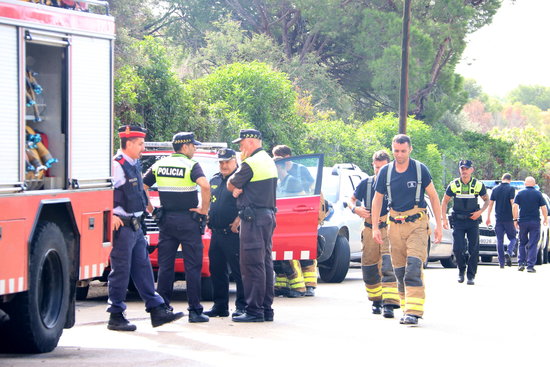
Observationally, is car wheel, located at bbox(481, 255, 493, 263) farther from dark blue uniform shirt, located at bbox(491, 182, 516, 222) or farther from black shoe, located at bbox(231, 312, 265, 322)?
black shoe, located at bbox(231, 312, 265, 322)

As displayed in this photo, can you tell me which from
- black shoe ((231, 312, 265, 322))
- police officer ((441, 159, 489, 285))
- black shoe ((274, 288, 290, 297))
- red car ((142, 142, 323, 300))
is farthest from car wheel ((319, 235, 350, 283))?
black shoe ((231, 312, 265, 322))

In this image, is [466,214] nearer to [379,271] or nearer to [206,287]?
[379,271]

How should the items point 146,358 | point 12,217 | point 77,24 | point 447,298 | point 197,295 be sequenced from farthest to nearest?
Answer: 1. point 447,298
2. point 197,295
3. point 77,24
4. point 146,358
5. point 12,217

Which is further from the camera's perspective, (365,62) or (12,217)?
(365,62)

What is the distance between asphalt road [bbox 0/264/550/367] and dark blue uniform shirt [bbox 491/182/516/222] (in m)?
8.05

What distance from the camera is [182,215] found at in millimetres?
10508

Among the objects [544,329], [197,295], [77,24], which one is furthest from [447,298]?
[77,24]

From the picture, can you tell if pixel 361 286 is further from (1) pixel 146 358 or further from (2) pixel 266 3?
(2) pixel 266 3

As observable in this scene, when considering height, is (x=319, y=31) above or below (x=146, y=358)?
above

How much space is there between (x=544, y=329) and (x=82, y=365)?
500cm

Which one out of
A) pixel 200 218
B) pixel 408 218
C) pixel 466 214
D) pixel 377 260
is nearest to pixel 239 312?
pixel 200 218

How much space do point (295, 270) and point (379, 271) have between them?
1.85 meters

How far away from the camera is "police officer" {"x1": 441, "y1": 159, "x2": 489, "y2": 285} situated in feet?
54.5

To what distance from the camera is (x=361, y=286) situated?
51.8ft
